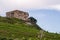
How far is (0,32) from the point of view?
47812 millimetres

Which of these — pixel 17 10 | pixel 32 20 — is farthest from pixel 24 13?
pixel 32 20

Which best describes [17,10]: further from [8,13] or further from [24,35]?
[24,35]

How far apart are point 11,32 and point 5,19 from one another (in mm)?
19936

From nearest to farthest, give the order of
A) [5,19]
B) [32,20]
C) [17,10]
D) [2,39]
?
[2,39] < [5,19] < [32,20] < [17,10]

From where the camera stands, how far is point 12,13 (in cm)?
9106

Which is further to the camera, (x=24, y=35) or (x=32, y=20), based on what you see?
(x=32, y=20)

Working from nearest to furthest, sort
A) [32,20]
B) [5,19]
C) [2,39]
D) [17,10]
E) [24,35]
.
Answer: [2,39] → [24,35] → [5,19] → [32,20] → [17,10]

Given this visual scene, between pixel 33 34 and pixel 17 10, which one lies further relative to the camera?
pixel 17 10

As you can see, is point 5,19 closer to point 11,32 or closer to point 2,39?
point 11,32

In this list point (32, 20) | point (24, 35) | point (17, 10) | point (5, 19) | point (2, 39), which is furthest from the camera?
point (17, 10)

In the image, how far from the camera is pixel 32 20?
8175 cm

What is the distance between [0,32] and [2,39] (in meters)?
10.9

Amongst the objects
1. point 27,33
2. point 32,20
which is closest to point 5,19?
point 32,20

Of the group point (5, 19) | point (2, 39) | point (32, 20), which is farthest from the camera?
point (32, 20)
